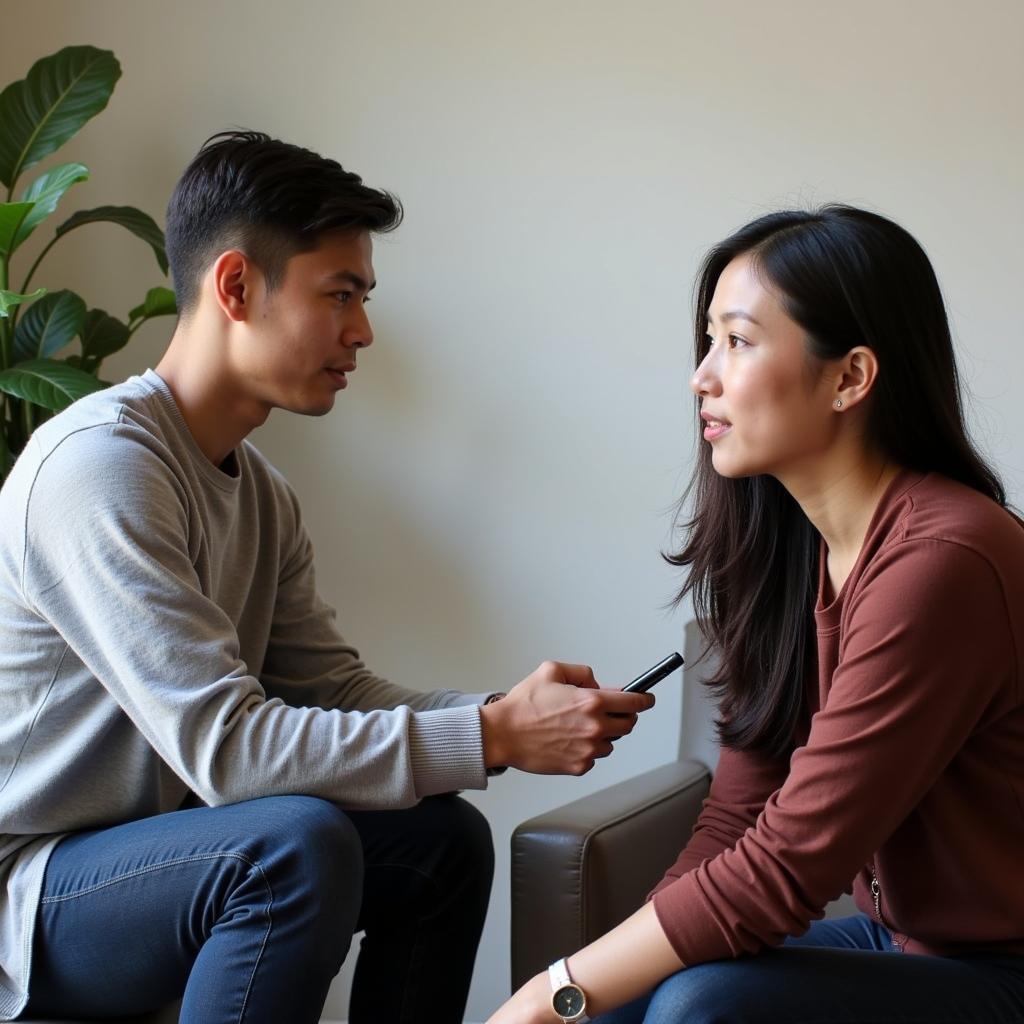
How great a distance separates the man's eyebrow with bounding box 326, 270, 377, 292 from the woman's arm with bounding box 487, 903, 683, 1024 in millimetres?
808

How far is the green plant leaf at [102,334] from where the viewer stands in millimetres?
2156

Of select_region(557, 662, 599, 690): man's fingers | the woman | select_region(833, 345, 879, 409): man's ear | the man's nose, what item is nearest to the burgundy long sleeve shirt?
the woman

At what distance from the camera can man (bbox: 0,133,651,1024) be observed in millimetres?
1249

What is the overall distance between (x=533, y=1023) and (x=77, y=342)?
1634 millimetres

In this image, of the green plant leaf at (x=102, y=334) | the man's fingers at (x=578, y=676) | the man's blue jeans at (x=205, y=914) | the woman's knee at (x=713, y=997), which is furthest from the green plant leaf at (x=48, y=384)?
the woman's knee at (x=713, y=997)

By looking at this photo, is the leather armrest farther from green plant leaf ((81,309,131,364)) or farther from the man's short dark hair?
green plant leaf ((81,309,131,364))

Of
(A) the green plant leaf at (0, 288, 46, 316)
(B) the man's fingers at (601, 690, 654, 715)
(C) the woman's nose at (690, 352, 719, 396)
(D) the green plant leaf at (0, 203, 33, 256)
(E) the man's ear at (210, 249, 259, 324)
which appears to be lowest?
(B) the man's fingers at (601, 690, 654, 715)

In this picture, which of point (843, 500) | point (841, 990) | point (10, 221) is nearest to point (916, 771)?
point (841, 990)

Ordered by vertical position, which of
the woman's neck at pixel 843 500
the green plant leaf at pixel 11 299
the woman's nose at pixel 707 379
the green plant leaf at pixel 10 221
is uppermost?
the green plant leaf at pixel 10 221

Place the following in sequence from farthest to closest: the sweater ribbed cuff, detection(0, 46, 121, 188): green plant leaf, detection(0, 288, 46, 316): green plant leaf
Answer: detection(0, 46, 121, 188): green plant leaf, detection(0, 288, 46, 316): green plant leaf, the sweater ribbed cuff

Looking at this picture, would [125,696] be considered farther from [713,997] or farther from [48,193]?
[48,193]

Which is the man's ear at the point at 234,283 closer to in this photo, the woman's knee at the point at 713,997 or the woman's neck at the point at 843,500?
the woman's neck at the point at 843,500

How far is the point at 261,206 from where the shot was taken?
150cm

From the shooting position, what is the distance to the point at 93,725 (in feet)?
4.44
